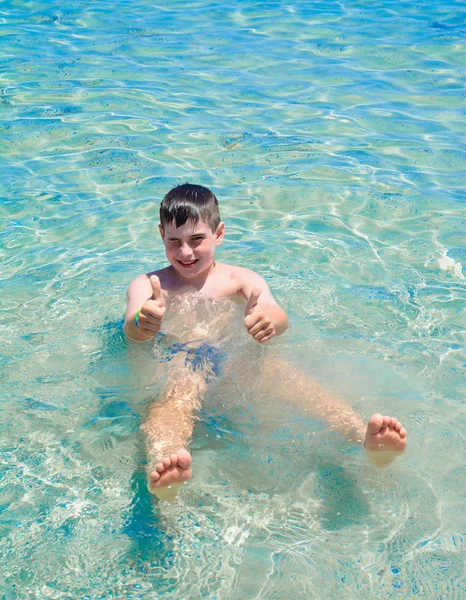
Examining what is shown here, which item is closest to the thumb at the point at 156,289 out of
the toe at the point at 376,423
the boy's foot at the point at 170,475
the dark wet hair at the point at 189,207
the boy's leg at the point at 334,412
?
the dark wet hair at the point at 189,207

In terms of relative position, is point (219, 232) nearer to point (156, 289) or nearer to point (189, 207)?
point (189, 207)

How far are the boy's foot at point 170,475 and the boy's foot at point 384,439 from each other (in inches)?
29.3

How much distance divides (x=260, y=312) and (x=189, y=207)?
73 cm

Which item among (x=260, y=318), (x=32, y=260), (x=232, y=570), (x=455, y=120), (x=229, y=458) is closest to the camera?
(x=232, y=570)

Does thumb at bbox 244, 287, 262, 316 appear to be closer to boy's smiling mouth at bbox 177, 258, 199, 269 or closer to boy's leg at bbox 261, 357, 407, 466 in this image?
boy's leg at bbox 261, 357, 407, 466

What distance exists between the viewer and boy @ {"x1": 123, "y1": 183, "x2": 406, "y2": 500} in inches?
115

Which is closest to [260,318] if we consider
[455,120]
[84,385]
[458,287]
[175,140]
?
[84,385]

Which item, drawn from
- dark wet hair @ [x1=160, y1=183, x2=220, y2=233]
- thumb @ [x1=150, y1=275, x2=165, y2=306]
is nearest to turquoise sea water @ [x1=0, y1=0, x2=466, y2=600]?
thumb @ [x1=150, y1=275, x2=165, y2=306]

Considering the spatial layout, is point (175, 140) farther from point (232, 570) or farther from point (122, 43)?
point (232, 570)

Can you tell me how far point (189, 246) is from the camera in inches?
148

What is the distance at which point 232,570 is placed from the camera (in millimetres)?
2504

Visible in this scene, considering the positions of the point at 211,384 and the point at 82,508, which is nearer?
the point at 82,508

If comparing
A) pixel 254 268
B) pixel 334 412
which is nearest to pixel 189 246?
pixel 254 268

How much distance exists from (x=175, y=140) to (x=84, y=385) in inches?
137
